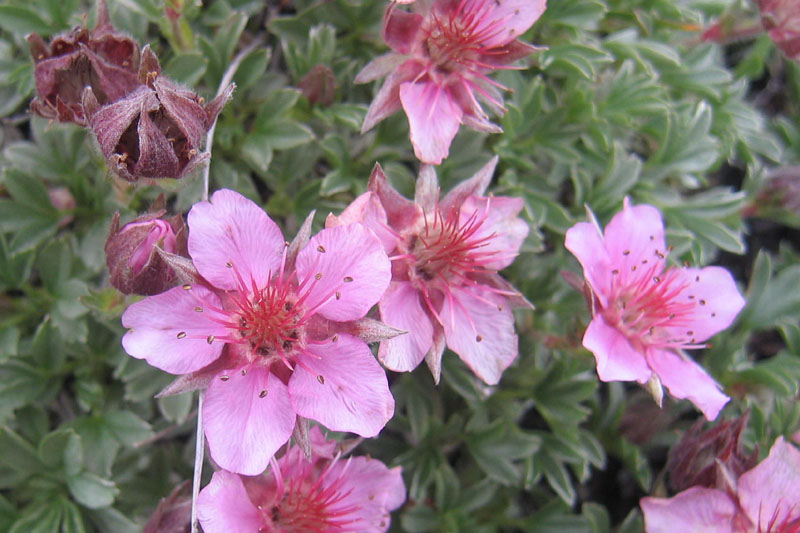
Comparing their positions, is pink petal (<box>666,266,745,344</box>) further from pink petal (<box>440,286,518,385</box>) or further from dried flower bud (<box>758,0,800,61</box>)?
dried flower bud (<box>758,0,800,61</box>)

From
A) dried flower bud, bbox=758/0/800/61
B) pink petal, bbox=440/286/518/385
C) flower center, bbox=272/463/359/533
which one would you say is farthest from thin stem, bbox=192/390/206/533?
dried flower bud, bbox=758/0/800/61

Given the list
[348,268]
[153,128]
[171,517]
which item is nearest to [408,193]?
[348,268]

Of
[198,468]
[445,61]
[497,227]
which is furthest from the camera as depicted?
[445,61]

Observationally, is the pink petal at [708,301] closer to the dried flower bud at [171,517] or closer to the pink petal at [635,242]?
the pink petal at [635,242]

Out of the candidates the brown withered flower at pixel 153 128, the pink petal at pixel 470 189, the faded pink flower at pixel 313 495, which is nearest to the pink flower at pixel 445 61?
the pink petal at pixel 470 189

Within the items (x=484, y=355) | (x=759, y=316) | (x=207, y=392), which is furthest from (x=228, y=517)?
(x=759, y=316)

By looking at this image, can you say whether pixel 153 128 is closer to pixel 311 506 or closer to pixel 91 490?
pixel 311 506

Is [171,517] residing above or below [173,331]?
below

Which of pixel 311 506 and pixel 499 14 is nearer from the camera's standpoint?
pixel 311 506
